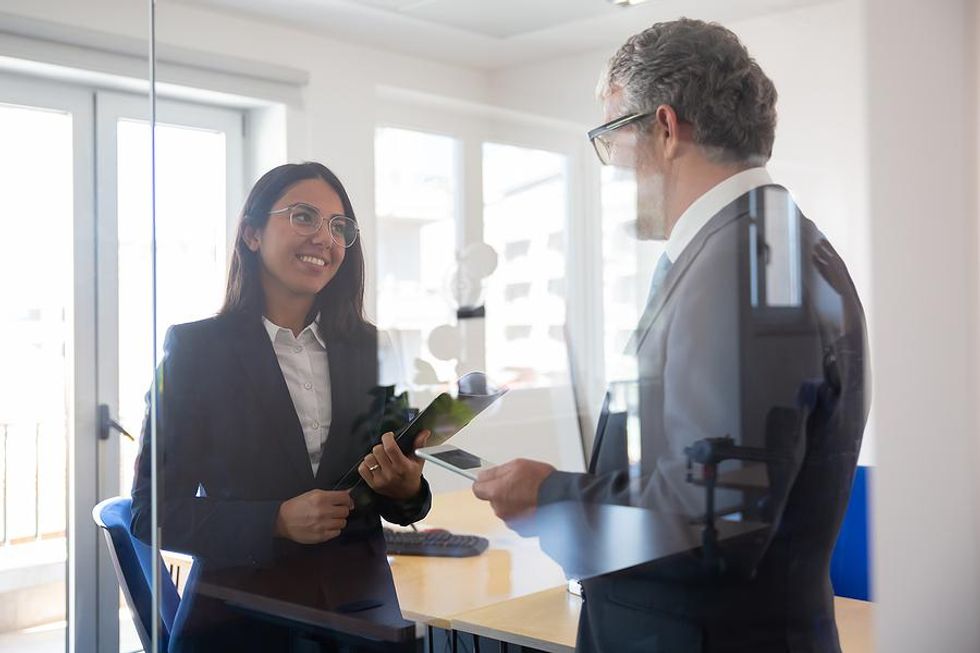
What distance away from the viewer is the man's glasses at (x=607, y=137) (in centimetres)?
132

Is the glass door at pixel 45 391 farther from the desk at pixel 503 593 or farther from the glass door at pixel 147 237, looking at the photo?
the desk at pixel 503 593

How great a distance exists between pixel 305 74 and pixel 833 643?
1.21m

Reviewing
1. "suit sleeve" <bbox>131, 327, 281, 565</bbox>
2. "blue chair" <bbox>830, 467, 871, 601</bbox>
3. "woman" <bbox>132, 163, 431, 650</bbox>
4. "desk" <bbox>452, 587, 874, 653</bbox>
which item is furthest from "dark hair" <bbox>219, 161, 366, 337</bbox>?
"blue chair" <bbox>830, 467, 871, 601</bbox>

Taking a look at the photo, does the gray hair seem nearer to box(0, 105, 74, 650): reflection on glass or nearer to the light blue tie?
the light blue tie

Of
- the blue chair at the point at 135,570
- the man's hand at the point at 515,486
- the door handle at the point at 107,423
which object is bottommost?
the blue chair at the point at 135,570

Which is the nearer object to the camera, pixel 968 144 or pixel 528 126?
pixel 528 126

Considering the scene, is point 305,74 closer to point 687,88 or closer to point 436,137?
point 436,137

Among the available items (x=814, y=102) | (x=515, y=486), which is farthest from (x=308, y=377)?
(x=814, y=102)

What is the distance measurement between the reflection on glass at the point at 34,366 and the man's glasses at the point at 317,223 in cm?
57

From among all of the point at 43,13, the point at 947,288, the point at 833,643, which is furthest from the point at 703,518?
the point at 43,13

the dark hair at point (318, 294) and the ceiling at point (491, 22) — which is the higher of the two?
the ceiling at point (491, 22)

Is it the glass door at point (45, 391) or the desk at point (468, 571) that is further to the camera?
the glass door at point (45, 391)

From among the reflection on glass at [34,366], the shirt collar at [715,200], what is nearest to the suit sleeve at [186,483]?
the reflection on glass at [34,366]

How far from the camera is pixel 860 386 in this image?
1376 millimetres
